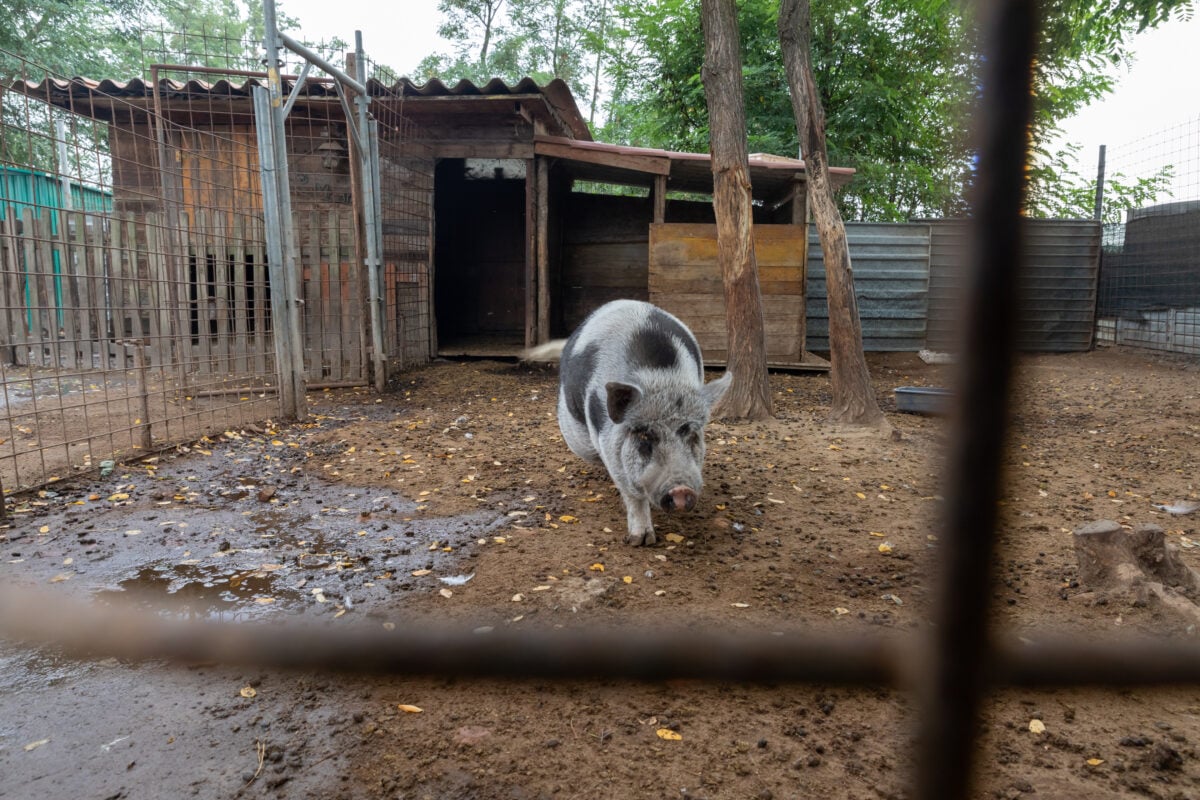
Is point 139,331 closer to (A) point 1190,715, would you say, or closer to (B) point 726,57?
(B) point 726,57

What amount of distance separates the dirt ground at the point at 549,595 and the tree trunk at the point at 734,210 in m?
0.47

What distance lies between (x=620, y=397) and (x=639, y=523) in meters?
0.71

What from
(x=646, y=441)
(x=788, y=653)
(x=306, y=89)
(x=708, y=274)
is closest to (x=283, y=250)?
(x=306, y=89)

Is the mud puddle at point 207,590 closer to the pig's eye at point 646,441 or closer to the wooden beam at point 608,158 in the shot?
the pig's eye at point 646,441

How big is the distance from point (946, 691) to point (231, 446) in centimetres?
642

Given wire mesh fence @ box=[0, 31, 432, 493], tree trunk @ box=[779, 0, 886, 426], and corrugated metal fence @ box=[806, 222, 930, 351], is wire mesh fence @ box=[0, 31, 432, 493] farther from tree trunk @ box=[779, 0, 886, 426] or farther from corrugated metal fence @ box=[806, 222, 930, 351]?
corrugated metal fence @ box=[806, 222, 930, 351]

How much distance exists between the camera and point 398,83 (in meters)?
9.26

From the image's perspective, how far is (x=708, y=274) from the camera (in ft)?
31.6

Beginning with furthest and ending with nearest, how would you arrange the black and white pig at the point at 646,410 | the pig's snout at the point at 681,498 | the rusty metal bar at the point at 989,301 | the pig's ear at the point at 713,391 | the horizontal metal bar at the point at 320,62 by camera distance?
the horizontal metal bar at the point at 320,62
the pig's ear at the point at 713,391
the black and white pig at the point at 646,410
the pig's snout at the point at 681,498
the rusty metal bar at the point at 989,301

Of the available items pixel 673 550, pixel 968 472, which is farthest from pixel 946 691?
pixel 673 550

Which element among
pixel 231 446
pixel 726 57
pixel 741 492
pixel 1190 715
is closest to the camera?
pixel 1190 715

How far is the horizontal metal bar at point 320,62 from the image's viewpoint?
22.0 feet

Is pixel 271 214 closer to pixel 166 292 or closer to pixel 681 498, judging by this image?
pixel 166 292

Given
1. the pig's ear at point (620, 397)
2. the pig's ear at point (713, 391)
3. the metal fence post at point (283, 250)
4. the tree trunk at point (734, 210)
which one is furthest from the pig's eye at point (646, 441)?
the metal fence post at point (283, 250)
